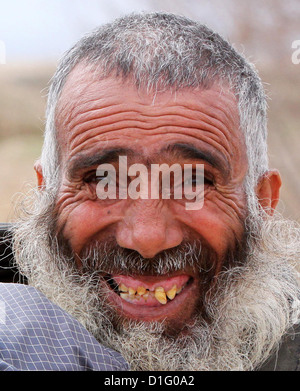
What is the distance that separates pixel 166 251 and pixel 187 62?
0.75 metres

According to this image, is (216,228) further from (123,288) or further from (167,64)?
(167,64)

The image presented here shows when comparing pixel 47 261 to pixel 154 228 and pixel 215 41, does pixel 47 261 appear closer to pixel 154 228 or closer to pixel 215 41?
pixel 154 228

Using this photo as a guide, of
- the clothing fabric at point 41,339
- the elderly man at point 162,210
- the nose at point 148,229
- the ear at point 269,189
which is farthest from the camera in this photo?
the ear at point 269,189

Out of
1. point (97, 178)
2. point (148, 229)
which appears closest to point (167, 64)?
point (97, 178)

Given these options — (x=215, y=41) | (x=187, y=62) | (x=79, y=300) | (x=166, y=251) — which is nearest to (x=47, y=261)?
(x=79, y=300)

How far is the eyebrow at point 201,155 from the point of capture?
1.95 metres

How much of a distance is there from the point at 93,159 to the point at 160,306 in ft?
2.05

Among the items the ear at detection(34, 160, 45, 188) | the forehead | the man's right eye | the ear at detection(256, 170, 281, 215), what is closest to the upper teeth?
the man's right eye

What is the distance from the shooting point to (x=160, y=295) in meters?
2.00

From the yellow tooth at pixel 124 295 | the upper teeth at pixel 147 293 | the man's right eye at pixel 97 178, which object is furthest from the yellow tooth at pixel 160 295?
the man's right eye at pixel 97 178

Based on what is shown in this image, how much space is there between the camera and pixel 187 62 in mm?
2051

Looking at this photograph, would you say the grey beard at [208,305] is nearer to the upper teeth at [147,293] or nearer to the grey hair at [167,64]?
the upper teeth at [147,293]

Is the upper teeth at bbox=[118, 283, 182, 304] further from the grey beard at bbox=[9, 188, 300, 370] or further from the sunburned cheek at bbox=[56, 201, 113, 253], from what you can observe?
the sunburned cheek at bbox=[56, 201, 113, 253]

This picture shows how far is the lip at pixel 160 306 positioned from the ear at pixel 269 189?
22.2 inches
